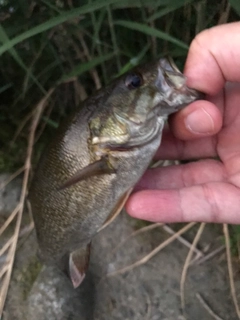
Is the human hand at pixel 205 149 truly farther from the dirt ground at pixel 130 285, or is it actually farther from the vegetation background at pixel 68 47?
the dirt ground at pixel 130 285

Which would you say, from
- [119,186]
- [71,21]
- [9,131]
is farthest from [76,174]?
[9,131]

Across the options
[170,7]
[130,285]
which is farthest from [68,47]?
[130,285]

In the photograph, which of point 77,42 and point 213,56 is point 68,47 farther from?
point 213,56

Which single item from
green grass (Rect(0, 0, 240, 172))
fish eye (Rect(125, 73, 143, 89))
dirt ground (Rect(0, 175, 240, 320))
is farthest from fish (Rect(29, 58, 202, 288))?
dirt ground (Rect(0, 175, 240, 320))

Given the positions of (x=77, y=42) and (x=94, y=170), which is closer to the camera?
(x=94, y=170)

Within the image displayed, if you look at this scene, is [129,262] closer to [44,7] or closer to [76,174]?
[76,174]
